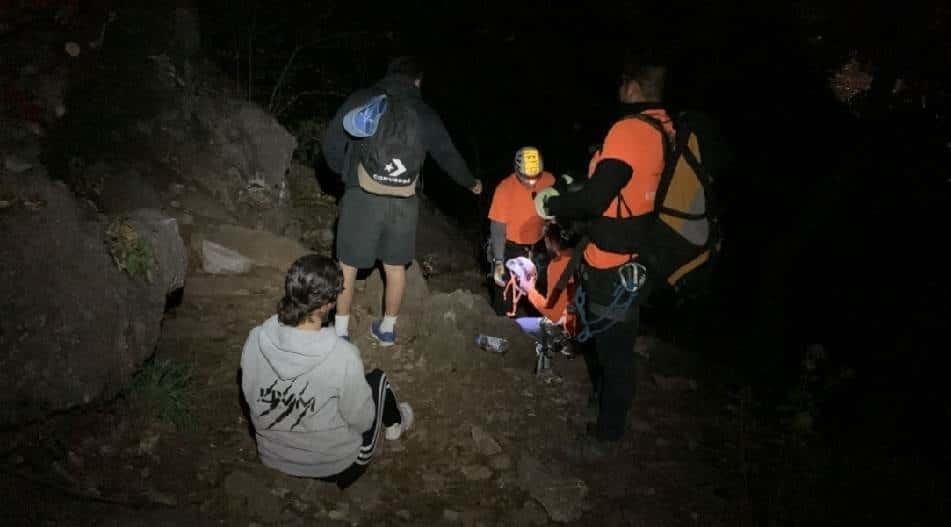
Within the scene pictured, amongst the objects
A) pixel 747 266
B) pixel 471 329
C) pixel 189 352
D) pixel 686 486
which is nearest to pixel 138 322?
pixel 189 352

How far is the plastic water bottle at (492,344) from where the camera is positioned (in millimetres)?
5391

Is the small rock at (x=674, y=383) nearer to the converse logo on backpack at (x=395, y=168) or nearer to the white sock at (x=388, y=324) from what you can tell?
the white sock at (x=388, y=324)

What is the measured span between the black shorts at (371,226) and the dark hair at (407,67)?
84 centimetres

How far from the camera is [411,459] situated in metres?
3.98

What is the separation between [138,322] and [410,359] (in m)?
1.97

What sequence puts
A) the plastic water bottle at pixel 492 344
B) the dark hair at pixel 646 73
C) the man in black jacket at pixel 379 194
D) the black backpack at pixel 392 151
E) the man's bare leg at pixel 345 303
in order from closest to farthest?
the dark hair at pixel 646 73 → the black backpack at pixel 392 151 → the man in black jacket at pixel 379 194 → the man's bare leg at pixel 345 303 → the plastic water bottle at pixel 492 344

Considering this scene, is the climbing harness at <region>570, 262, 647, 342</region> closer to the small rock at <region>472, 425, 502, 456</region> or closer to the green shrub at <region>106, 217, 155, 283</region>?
the small rock at <region>472, 425, 502, 456</region>

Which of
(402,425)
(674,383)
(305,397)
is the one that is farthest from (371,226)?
(674,383)

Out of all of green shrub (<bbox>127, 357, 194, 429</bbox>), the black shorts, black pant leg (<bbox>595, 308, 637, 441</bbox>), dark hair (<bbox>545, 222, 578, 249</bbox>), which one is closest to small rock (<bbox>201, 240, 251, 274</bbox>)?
the black shorts

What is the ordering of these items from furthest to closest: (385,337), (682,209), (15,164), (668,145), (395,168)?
(385,337) < (395,168) < (15,164) < (682,209) < (668,145)

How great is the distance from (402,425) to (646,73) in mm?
2472

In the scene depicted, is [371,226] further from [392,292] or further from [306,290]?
[306,290]

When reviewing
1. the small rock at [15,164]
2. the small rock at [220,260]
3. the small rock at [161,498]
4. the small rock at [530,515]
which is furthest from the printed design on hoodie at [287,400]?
the small rock at [220,260]

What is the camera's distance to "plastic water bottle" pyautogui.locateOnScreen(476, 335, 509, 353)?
17.7 ft
